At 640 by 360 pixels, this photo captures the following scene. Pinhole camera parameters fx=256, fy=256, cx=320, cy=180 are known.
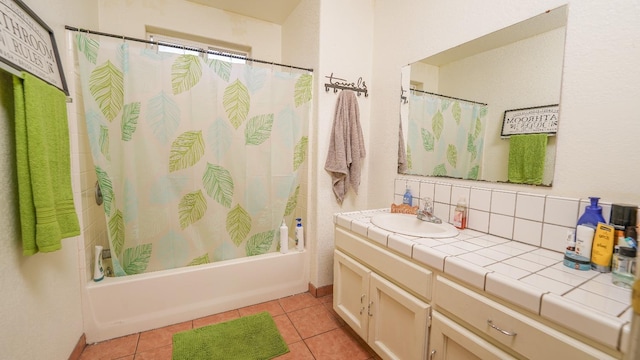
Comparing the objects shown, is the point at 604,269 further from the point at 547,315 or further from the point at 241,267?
the point at 241,267

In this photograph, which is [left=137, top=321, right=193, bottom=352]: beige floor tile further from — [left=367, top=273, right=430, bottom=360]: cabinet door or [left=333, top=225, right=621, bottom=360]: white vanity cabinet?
[left=367, top=273, right=430, bottom=360]: cabinet door

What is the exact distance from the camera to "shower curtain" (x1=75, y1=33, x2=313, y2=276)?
1508mm

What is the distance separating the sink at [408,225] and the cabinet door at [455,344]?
45 centimetres

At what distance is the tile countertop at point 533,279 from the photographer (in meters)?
0.64

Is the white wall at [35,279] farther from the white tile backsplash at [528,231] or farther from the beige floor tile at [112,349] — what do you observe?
the white tile backsplash at [528,231]

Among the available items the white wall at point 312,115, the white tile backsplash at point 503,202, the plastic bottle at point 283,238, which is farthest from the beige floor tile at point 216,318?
the white tile backsplash at point 503,202

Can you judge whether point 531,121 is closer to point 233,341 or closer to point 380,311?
point 380,311

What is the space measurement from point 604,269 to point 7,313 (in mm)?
2090

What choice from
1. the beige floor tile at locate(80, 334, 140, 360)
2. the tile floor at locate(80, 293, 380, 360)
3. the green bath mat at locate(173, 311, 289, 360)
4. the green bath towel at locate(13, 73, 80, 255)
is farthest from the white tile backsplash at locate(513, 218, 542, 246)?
the beige floor tile at locate(80, 334, 140, 360)

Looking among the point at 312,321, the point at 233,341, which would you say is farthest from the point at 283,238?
the point at 233,341

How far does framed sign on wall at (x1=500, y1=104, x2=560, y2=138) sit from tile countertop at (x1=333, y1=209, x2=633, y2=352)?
517mm

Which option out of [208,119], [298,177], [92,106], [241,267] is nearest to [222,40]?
[208,119]

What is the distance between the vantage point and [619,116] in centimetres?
92

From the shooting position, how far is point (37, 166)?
945 mm
